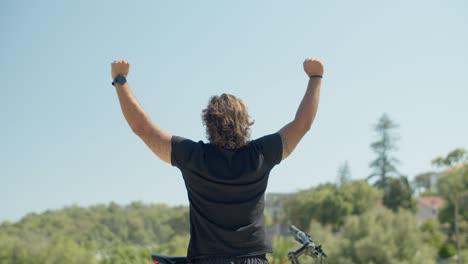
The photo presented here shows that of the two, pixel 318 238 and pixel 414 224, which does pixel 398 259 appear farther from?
pixel 318 238

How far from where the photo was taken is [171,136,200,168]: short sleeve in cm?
225

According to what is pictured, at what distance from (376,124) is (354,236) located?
3829 centimetres

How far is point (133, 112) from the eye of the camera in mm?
2318

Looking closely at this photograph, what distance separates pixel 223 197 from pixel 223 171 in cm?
10

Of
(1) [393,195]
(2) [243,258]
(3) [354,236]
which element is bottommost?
(2) [243,258]

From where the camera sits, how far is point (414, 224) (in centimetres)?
2931

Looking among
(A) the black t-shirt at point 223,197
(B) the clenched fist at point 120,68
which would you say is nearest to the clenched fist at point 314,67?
(A) the black t-shirt at point 223,197

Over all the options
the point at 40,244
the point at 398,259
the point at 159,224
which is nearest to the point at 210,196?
the point at 398,259

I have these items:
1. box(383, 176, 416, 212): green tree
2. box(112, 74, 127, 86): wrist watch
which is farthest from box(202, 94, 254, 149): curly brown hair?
box(383, 176, 416, 212): green tree

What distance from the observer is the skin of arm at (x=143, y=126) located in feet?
7.43

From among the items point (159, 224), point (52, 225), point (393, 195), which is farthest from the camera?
point (393, 195)

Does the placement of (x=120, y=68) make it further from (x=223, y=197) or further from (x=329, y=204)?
(x=329, y=204)

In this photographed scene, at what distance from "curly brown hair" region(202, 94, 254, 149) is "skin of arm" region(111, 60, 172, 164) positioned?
18 centimetres

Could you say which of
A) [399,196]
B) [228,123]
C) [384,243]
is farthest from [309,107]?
[399,196]
